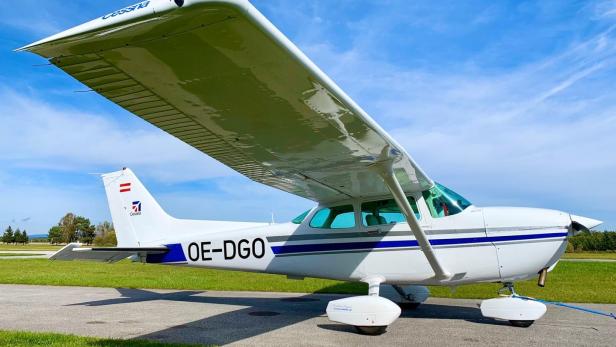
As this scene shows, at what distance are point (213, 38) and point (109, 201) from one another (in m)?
8.46

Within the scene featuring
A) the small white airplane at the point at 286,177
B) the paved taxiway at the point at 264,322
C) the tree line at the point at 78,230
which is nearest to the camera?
the small white airplane at the point at 286,177

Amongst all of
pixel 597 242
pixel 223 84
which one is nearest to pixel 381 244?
pixel 223 84

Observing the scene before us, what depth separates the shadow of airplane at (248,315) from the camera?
5.90 m

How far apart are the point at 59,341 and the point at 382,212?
484 cm

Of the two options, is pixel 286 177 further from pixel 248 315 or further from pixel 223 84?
pixel 223 84

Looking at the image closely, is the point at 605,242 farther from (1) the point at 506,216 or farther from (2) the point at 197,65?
(2) the point at 197,65

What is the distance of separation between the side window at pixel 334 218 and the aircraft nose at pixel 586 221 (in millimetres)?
3279

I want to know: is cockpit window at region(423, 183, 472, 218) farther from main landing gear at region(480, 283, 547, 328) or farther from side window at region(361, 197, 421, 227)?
main landing gear at region(480, 283, 547, 328)

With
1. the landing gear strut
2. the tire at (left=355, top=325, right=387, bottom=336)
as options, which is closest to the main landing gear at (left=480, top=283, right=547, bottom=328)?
the tire at (left=355, top=325, right=387, bottom=336)

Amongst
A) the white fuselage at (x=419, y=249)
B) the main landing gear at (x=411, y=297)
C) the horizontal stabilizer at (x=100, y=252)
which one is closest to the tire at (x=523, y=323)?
the white fuselage at (x=419, y=249)

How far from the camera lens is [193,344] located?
527cm

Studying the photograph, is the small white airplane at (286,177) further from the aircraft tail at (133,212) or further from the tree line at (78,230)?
the tree line at (78,230)

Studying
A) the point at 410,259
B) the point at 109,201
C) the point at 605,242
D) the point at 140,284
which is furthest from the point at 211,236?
the point at 605,242

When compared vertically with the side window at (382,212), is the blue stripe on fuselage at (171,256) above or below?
below
